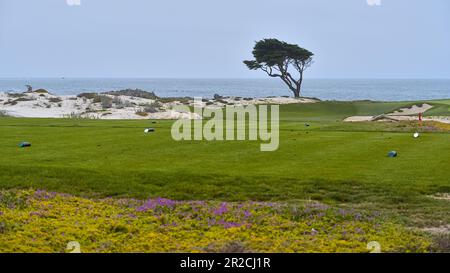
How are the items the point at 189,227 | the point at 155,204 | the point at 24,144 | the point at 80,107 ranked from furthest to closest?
the point at 80,107 < the point at 24,144 < the point at 155,204 < the point at 189,227

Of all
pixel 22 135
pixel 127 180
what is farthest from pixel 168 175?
pixel 22 135

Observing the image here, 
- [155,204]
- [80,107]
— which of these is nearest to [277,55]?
[80,107]

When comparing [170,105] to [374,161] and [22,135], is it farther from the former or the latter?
[374,161]

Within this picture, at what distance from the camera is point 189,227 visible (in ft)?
34.1

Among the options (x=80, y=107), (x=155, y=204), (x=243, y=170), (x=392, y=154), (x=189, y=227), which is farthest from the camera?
(x=80, y=107)

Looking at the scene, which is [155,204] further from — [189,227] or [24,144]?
[24,144]

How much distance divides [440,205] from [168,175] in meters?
6.04

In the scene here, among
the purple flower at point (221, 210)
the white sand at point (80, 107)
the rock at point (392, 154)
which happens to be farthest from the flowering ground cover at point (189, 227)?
the white sand at point (80, 107)

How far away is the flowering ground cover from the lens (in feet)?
30.3

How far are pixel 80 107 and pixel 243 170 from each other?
4047cm
